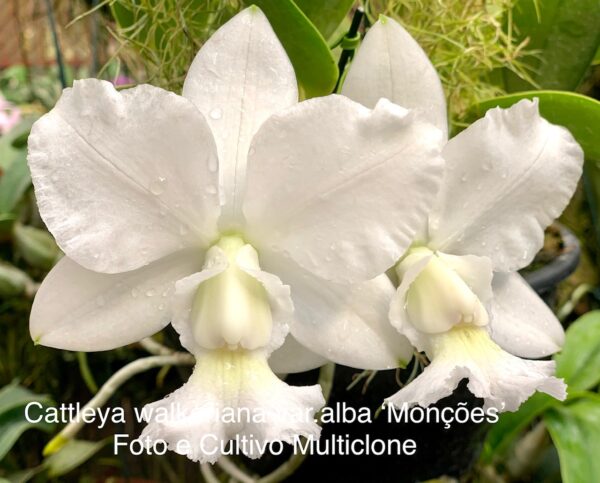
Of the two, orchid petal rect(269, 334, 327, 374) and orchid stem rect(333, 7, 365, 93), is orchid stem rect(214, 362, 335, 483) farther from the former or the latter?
orchid stem rect(333, 7, 365, 93)

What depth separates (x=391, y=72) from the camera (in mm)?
491

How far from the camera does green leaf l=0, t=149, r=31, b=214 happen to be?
950mm

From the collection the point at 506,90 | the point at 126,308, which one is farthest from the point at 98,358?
the point at 506,90

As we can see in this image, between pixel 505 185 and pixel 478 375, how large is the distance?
148mm

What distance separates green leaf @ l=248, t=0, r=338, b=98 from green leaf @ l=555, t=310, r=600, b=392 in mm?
489

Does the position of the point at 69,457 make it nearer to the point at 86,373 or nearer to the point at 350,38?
the point at 86,373

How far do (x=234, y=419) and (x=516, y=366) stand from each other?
0.66 ft

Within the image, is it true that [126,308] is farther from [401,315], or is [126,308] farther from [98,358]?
[98,358]

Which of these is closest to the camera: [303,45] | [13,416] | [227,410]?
[227,410]

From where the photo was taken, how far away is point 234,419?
0.41 meters

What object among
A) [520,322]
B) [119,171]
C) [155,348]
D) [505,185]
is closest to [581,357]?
[520,322]

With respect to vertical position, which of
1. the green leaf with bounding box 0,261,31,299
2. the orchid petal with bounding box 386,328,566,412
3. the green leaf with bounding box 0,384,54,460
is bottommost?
the green leaf with bounding box 0,384,54,460

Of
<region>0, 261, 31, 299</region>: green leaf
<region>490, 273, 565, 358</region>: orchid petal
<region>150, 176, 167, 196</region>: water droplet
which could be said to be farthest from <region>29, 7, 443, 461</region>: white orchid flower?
<region>0, 261, 31, 299</region>: green leaf

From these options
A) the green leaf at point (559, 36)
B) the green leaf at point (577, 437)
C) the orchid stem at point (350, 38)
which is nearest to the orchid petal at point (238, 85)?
the orchid stem at point (350, 38)
